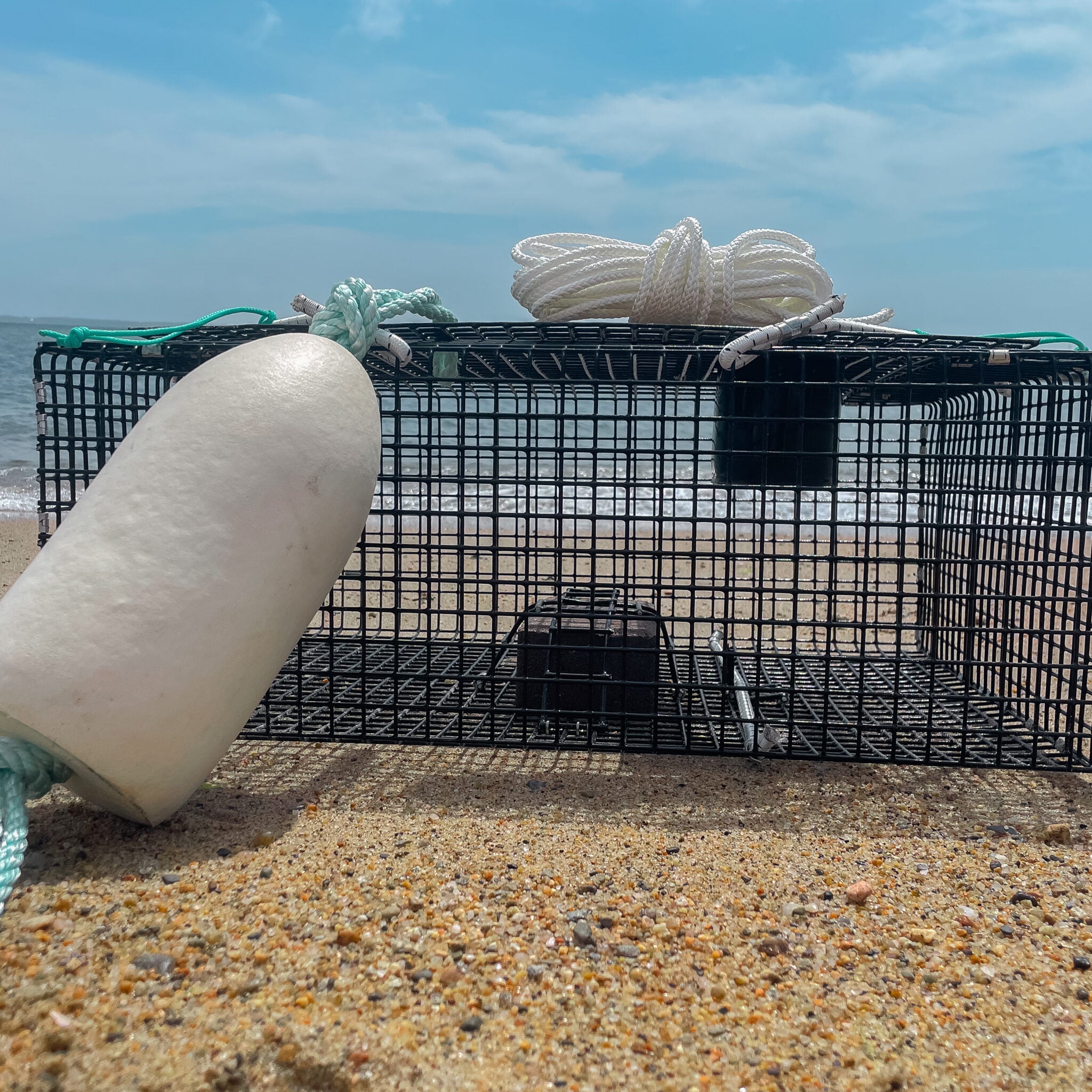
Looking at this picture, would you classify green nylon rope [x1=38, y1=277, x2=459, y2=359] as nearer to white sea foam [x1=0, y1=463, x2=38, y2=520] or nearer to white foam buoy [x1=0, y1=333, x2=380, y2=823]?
white foam buoy [x1=0, y1=333, x2=380, y2=823]

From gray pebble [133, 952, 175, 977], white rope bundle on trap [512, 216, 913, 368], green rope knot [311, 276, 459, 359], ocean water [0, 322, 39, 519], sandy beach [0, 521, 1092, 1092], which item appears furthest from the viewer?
ocean water [0, 322, 39, 519]

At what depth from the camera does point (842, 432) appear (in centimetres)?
→ 1320

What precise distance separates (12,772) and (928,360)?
8.80ft

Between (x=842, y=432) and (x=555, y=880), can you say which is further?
(x=842, y=432)

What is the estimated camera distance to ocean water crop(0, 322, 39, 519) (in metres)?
12.5

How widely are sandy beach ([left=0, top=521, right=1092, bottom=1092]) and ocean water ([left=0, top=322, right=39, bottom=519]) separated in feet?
22.0

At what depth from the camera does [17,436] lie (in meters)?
16.9

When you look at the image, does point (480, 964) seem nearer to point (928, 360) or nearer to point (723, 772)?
point (723, 772)

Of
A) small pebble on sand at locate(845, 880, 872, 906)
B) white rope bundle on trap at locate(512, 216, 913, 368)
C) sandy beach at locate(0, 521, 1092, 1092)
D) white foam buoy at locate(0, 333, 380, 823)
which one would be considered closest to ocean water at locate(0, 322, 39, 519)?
white rope bundle on trap at locate(512, 216, 913, 368)

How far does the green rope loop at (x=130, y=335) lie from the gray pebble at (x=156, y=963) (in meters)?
1.78

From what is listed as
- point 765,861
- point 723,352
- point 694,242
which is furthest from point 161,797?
point 694,242

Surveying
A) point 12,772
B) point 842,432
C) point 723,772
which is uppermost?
point 842,432

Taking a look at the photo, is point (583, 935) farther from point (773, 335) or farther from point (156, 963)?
point (773, 335)

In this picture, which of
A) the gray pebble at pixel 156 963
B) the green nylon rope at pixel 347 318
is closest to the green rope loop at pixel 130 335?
the green nylon rope at pixel 347 318
